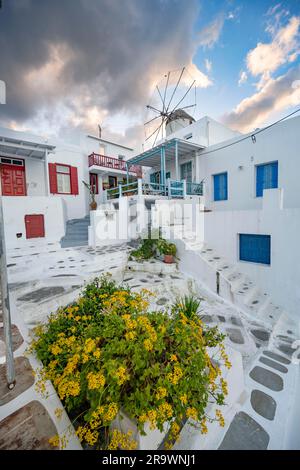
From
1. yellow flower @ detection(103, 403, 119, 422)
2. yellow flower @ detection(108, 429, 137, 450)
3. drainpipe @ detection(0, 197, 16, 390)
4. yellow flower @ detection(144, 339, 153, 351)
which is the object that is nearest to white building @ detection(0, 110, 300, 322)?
yellow flower @ detection(144, 339, 153, 351)

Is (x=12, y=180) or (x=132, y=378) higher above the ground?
(x=12, y=180)

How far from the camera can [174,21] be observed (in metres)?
5.37

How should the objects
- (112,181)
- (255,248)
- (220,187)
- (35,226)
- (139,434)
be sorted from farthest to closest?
(112,181)
(220,187)
(35,226)
(255,248)
(139,434)

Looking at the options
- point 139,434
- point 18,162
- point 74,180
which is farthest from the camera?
point 74,180

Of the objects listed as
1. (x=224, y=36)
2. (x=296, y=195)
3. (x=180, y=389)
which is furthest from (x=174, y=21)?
(x=180, y=389)

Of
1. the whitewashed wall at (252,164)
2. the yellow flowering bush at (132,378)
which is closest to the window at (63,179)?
the whitewashed wall at (252,164)

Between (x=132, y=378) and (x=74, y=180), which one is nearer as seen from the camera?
(x=132, y=378)

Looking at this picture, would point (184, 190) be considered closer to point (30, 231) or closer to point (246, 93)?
point (246, 93)

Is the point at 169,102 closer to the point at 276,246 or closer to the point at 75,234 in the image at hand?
the point at 75,234

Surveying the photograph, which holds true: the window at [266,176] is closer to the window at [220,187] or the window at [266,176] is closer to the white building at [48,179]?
the window at [220,187]

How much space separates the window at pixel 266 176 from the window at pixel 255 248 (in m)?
3.18

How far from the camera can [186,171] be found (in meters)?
10.8

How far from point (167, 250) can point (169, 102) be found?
11951 millimetres

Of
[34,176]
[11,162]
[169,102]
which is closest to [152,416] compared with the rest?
[34,176]
